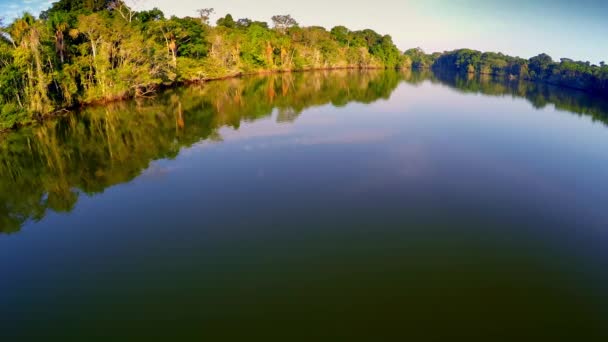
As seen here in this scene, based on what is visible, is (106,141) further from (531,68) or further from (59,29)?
(531,68)

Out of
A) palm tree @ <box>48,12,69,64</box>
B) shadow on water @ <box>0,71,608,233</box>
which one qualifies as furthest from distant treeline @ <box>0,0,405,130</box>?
shadow on water @ <box>0,71,608,233</box>

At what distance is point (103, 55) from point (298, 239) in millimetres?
32530

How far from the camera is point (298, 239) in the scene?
35.2 ft

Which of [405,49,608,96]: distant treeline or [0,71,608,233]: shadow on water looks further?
[405,49,608,96]: distant treeline

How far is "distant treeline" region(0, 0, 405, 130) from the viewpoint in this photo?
24.4 metres

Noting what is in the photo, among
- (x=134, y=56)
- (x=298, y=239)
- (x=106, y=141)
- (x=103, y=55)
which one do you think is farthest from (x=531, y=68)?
(x=298, y=239)

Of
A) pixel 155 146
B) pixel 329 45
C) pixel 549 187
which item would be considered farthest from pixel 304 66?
pixel 549 187

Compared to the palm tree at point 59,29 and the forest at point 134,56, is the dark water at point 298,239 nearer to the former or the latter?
the forest at point 134,56

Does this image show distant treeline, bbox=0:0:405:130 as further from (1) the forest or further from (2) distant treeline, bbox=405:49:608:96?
(2) distant treeline, bbox=405:49:608:96

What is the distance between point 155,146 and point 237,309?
53.3ft

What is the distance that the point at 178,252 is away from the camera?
10086mm

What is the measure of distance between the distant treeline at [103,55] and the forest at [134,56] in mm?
87

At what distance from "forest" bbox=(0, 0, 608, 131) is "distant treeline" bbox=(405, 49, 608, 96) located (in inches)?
16.6

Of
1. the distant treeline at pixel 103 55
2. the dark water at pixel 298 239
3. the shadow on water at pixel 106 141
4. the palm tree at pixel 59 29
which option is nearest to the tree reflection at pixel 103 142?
the shadow on water at pixel 106 141
